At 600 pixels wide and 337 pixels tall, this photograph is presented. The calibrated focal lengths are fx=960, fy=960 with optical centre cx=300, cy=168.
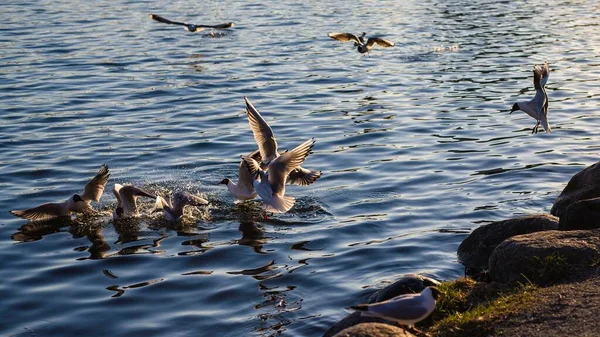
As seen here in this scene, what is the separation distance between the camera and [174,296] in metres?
9.77

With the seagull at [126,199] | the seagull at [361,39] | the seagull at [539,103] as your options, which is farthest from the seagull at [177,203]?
the seagull at [361,39]

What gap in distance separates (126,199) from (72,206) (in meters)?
0.69

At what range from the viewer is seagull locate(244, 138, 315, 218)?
11.9m

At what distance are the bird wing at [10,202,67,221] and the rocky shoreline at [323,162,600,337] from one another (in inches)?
208

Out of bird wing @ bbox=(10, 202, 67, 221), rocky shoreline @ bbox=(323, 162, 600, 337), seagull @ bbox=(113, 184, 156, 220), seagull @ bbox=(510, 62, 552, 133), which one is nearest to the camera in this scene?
rocky shoreline @ bbox=(323, 162, 600, 337)

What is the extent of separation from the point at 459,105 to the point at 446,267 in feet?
30.3

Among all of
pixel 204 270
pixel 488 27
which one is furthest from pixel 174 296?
pixel 488 27

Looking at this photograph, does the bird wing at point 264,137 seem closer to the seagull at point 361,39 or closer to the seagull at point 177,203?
the seagull at point 177,203

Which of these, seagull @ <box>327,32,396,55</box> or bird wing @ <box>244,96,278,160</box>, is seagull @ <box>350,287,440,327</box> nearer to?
bird wing @ <box>244,96,278,160</box>

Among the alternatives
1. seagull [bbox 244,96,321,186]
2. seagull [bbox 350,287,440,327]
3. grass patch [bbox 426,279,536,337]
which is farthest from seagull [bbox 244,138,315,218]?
seagull [bbox 350,287,440,327]

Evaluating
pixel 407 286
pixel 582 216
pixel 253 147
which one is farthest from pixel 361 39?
pixel 407 286

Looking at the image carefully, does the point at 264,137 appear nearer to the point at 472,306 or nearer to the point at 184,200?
the point at 184,200

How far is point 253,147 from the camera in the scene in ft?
52.0

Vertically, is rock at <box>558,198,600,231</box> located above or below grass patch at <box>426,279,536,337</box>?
above
